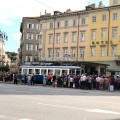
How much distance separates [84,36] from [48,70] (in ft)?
87.6

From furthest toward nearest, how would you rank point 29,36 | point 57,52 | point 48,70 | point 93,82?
point 29,36 → point 57,52 → point 48,70 → point 93,82

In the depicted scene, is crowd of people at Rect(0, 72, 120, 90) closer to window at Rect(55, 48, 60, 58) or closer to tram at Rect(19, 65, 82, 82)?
tram at Rect(19, 65, 82, 82)

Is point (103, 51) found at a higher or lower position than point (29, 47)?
lower

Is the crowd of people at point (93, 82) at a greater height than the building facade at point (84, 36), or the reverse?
the building facade at point (84, 36)

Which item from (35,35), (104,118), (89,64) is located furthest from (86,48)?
(104,118)

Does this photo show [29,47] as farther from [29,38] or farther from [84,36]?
[84,36]

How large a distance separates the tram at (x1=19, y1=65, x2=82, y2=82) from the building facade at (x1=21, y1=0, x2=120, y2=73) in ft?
44.3

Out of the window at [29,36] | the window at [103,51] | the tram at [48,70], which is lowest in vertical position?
the tram at [48,70]

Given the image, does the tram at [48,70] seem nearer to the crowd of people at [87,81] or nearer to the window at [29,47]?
the crowd of people at [87,81]

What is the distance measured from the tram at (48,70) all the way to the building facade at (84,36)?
13.5 metres

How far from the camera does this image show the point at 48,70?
172 feet

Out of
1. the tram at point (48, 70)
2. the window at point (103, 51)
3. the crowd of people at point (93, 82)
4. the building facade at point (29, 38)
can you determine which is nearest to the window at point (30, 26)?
the building facade at point (29, 38)

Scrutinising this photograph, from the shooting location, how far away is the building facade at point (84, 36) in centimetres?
7219

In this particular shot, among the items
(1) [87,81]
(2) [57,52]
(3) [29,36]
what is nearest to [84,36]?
(2) [57,52]
